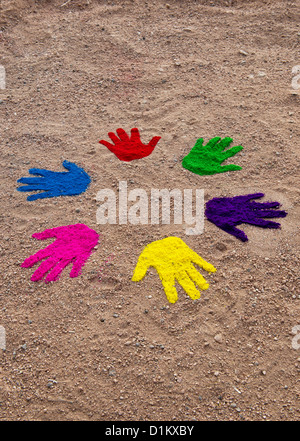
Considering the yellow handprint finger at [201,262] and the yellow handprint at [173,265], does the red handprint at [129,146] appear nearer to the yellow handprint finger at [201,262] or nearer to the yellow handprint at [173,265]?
the yellow handprint at [173,265]

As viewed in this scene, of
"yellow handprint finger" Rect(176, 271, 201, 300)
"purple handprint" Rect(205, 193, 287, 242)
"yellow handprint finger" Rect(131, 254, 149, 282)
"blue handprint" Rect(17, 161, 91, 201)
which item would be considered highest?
"blue handprint" Rect(17, 161, 91, 201)

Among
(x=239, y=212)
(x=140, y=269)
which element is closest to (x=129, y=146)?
(x=239, y=212)

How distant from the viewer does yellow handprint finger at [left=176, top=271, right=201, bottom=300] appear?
209cm

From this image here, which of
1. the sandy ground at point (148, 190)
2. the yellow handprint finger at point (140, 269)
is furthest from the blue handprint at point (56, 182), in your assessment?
the yellow handprint finger at point (140, 269)

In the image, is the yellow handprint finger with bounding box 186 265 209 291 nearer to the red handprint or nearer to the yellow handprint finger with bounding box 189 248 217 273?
the yellow handprint finger with bounding box 189 248 217 273

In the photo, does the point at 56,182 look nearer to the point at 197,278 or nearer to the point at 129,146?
the point at 129,146

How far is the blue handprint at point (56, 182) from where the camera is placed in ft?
8.70

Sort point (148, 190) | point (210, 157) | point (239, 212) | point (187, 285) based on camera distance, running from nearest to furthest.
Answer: point (187, 285) → point (239, 212) → point (148, 190) → point (210, 157)

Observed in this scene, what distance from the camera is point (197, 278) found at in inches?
85.0

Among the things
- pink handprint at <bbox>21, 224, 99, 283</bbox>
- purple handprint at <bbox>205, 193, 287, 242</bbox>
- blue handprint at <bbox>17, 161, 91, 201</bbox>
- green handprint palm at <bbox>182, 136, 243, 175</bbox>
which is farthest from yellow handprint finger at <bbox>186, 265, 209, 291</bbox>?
blue handprint at <bbox>17, 161, 91, 201</bbox>

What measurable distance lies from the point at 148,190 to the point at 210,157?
1.74 feet

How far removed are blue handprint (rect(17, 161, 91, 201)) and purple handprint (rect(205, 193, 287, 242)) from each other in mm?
871

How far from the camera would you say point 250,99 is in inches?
126

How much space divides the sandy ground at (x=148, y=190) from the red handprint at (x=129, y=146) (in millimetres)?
60
